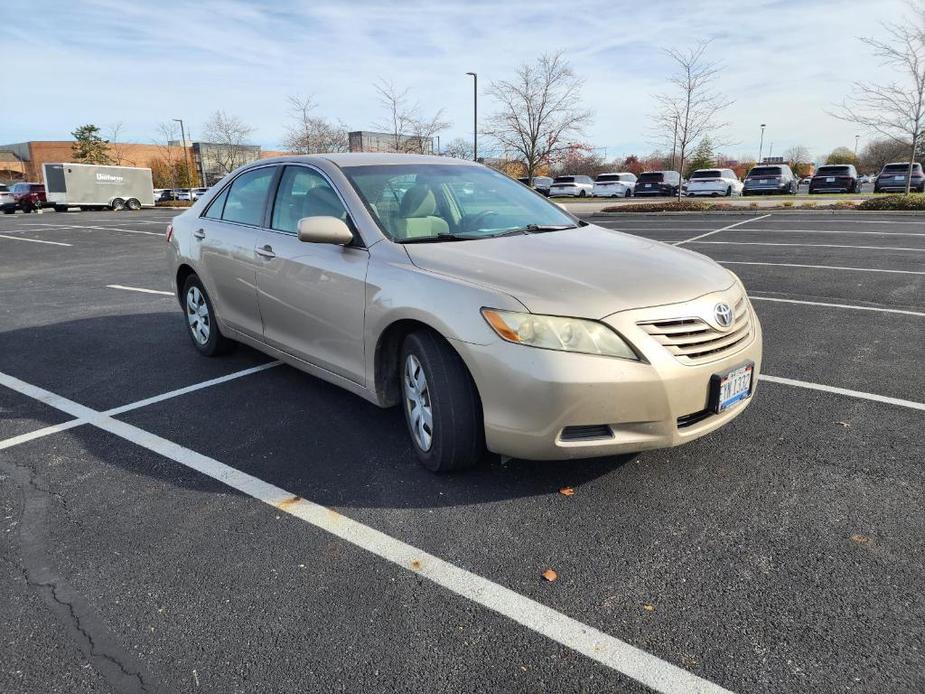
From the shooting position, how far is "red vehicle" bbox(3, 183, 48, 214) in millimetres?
37906

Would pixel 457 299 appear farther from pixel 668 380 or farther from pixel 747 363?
pixel 747 363

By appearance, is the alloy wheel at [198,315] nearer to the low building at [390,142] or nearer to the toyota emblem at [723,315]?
the toyota emblem at [723,315]

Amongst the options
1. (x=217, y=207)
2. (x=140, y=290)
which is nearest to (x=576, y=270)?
(x=217, y=207)

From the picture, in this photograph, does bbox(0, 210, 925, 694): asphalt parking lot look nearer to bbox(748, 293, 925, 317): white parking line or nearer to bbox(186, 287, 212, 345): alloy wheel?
bbox(186, 287, 212, 345): alloy wheel

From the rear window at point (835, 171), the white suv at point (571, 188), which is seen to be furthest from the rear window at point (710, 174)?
the white suv at point (571, 188)

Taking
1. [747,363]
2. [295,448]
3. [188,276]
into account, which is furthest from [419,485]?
[188,276]

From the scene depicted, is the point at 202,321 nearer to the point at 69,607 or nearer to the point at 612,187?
the point at 69,607

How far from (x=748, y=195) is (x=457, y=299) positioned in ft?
104

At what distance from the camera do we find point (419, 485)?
3299mm

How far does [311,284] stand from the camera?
3.95 metres

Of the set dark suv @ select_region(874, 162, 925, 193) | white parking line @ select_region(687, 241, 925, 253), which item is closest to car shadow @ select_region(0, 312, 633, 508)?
white parking line @ select_region(687, 241, 925, 253)

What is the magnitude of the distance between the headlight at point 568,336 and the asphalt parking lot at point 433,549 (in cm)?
77

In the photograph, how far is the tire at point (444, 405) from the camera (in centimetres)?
310

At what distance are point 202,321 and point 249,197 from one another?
1.25 metres
